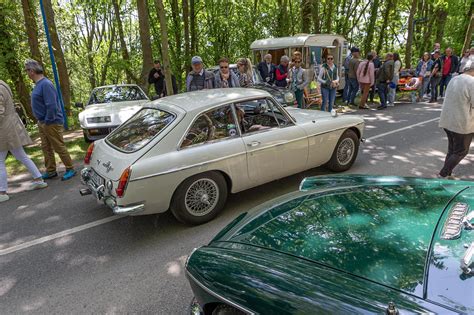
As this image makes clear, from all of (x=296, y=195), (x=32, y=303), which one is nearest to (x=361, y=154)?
(x=296, y=195)

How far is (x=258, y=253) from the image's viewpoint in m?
1.91

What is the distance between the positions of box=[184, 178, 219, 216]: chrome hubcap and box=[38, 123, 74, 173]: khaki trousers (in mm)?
3220

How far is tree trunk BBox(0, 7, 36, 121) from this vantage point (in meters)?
11.5

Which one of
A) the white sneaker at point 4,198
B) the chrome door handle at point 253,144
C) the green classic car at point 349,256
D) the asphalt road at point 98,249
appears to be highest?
the chrome door handle at point 253,144

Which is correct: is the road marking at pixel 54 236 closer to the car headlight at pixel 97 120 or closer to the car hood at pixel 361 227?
the car hood at pixel 361 227

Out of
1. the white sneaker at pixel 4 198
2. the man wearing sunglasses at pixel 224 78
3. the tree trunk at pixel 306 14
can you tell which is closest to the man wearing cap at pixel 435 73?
the tree trunk at pixel 306 14

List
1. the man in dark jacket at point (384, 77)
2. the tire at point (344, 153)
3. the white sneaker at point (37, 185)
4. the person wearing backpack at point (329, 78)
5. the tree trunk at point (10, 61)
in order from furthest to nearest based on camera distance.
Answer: the tree trunk at point (10, 61), the man in dark jacket at point (384, 77), the person wearing backpack at point (329, 78), the white sneaker at point (37, 185), the tire at point (344, 153)

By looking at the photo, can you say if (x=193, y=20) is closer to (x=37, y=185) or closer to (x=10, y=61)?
(x=10, y=61)

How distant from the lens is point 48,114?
542 centimetres

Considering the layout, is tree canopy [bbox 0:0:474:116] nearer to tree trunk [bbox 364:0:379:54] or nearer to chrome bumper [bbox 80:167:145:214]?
tree trunk [bbox 364:0:379:54]

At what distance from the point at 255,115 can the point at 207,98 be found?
737mm

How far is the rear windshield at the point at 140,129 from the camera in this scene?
388 cm

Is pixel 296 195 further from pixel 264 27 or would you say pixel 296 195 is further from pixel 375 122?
pixel 264 27

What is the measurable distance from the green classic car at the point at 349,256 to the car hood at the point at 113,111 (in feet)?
19.4
